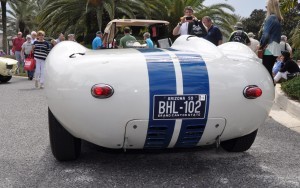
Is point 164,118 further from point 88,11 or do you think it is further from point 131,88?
point 88,11

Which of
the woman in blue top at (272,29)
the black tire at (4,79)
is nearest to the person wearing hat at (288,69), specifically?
the woman in blue top at (272,29)

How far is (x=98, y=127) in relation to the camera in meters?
2.97

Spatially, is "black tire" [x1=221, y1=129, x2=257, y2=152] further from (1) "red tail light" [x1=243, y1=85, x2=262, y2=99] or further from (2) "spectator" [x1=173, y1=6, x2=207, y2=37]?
(2) "spectator" [x1=173, y1=6, x2=207, y2=37]

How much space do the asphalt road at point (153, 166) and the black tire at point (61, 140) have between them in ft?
0.37

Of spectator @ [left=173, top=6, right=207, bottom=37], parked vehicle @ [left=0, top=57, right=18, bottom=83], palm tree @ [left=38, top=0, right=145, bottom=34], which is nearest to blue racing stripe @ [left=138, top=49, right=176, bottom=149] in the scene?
spectator @ [left=173, top=6, right=207, bottom=37]

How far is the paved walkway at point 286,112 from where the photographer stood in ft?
17.3

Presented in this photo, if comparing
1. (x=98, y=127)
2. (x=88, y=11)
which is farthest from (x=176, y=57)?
(x=88, y=11)

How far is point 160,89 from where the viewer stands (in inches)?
115

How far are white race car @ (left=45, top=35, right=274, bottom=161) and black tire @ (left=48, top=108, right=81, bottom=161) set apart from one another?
0.13 m

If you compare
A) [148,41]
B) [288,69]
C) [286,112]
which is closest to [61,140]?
[148,41]

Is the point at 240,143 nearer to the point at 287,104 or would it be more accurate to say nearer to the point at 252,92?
the point at 252,92

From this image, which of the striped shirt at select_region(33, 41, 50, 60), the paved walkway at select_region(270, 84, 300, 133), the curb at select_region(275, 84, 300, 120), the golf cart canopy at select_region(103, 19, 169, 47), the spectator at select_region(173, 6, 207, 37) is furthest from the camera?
the striped shirt at select_region(33, 41, 50, 60)

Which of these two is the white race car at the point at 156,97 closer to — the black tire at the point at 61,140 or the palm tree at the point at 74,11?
the black tire at the point at 61,140

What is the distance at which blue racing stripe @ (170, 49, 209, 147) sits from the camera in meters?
2.97
